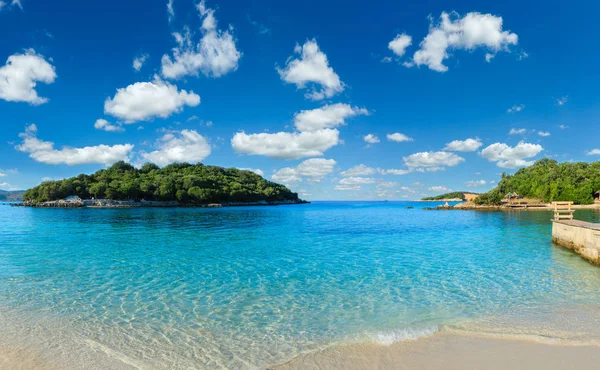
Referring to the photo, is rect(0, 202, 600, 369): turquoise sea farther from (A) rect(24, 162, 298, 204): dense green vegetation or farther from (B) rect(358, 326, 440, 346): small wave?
(A) rect(24, 162, 298, 204): dense green vegetation

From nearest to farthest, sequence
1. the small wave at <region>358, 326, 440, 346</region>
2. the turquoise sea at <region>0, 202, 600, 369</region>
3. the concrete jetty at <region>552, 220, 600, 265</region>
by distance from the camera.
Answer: the turquoise sea at <region>0, 202, 600, 369</region>
the small wave at <region>358, 326, 440, 346</region>
the concrete jetty at <region>552, 220, 600, 265</region>

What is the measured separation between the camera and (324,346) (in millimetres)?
6973

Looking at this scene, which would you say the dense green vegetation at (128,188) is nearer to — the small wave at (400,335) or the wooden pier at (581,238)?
→ the wooden pier at (581,238)

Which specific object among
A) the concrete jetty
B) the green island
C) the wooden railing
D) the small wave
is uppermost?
the green island

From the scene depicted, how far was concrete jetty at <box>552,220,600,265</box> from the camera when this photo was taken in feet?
54.9

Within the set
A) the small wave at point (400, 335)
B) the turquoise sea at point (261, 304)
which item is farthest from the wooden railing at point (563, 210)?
the small wave at point (400, 335)

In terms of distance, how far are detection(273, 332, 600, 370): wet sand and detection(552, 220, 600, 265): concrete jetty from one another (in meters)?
13.7

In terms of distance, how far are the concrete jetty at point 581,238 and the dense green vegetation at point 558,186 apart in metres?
99.9

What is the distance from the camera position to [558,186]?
109m

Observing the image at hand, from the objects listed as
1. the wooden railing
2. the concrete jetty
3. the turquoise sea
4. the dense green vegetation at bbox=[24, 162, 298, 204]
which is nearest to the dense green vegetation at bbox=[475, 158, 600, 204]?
the wooden railing

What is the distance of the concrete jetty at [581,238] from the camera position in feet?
54.9

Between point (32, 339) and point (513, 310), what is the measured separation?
1255 centimetres

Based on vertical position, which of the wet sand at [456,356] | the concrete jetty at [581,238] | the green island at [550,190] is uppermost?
the green island at [550,190]

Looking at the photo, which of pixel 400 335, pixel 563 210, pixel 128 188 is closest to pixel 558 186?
pixel 563 210
